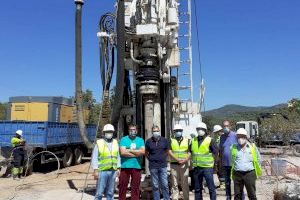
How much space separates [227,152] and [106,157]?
2746 millimetres

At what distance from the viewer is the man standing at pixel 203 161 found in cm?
791

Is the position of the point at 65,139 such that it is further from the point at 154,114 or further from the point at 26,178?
the point at 154,114

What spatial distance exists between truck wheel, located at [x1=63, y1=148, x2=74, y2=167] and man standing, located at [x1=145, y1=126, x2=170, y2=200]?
966cm

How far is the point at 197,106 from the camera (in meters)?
12.3

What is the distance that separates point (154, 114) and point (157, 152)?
174cm

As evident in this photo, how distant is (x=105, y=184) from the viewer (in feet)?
25.5

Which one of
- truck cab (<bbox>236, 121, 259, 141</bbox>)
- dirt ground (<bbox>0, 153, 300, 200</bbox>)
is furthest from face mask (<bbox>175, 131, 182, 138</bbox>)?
truck cab (<bbox>236, 121, 259, 141</bbox>)

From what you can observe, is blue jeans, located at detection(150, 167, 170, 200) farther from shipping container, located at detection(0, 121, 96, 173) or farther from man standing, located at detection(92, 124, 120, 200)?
shipping container, located at detection(0, 121, 96, 173)

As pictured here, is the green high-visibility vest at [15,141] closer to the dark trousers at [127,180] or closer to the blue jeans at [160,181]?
the dark trousers at [127,180]

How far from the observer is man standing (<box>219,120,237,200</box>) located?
863cm

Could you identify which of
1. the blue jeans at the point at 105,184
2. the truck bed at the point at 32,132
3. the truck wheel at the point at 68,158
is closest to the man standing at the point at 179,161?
the blue jeans at the point at 105,184

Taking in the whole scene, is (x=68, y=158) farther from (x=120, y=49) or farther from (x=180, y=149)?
(x=180, y=149)

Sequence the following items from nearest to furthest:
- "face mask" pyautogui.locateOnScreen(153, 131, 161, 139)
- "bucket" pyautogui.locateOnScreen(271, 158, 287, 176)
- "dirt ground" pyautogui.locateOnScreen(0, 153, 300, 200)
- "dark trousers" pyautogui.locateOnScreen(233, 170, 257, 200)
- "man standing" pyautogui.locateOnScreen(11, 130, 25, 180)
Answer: "dark trousers" pyautogui.locateOnScreen(233, 170, 257, 200) → "face mask" pyautogui.locateOnScreen(153, 131, 161, 139) → "dirt ground" pyautogui.locateOnScreen(0, 153, 300, 200) → "bucket" pyautogui.locateOnScreen(271, 158, 287, 176) → "man standing" pyautogui.locateOnScreen(11, 130, 25, 180)

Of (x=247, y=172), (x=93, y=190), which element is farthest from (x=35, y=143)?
(x=247, y=172)
